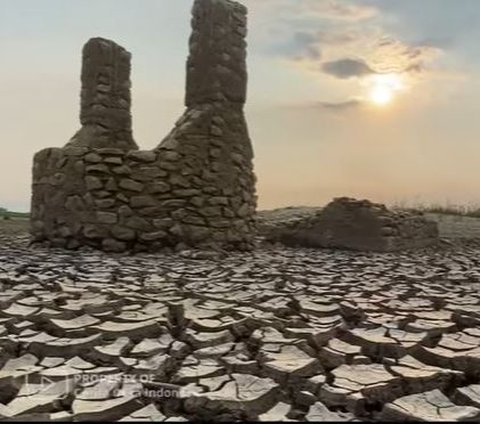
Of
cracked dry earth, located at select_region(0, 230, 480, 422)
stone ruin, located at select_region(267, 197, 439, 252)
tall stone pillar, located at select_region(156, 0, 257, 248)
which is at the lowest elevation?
cracked dry earth, located at select_region(0, 230, 480, 422)

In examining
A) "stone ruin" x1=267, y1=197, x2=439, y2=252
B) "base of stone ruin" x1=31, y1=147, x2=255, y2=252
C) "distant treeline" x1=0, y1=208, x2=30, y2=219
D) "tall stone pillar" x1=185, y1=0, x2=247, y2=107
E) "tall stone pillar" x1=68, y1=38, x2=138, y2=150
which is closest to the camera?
"base of stone ruin" x1=31, y1=147, x2=255, y2=252

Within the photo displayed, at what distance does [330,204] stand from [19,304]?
632cm

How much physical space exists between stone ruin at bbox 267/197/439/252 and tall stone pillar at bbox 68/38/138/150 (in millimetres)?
2938

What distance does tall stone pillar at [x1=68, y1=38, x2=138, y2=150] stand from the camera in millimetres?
9414

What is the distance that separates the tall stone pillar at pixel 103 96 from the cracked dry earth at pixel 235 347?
462 centimetres

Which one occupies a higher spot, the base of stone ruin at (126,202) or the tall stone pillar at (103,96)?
the tall stone pillar at (103,96)

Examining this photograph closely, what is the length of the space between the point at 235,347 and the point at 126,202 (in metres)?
4.36

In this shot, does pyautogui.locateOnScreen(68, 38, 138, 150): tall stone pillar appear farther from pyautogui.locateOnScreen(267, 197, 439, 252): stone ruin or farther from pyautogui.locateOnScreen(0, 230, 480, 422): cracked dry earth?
pyautogui.locateOnScreen(0, 230, 480, 422): cracked dry earth

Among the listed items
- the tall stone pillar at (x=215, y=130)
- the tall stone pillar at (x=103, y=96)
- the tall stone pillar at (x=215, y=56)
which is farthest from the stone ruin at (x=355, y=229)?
the tall stone pillar at (x=103, y=96)

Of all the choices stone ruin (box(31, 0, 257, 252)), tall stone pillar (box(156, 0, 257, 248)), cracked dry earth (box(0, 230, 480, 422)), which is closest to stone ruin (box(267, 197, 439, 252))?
stone ruin (box(31, 0, 257, 252))

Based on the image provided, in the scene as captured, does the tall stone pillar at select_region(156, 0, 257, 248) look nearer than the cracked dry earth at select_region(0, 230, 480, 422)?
No

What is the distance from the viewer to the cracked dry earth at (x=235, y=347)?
2152 millimetres

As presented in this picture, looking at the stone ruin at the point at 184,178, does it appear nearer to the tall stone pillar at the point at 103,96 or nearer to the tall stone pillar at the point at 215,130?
the tall stone pillar at the point at 215,130

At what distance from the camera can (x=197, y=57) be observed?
7414 millimetres
